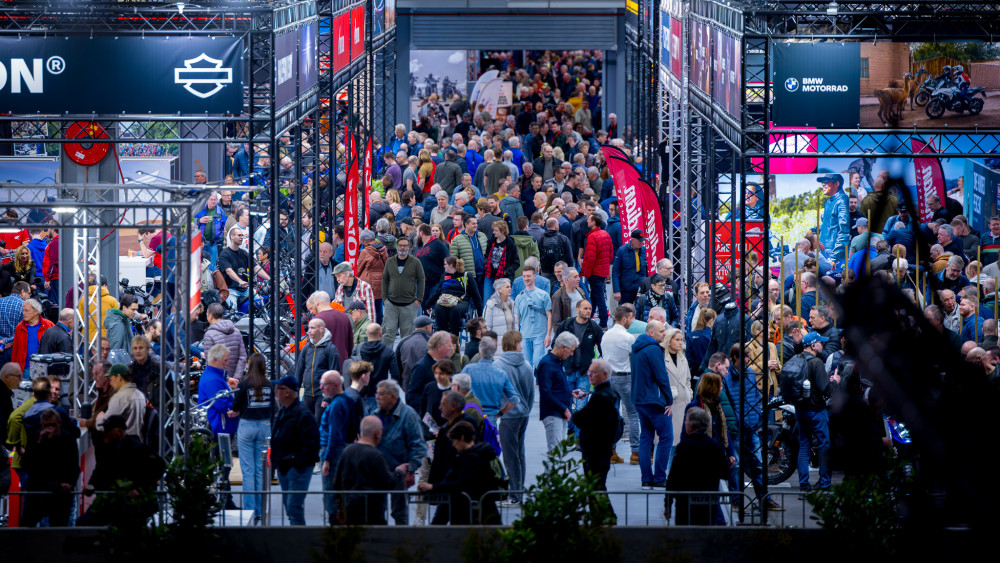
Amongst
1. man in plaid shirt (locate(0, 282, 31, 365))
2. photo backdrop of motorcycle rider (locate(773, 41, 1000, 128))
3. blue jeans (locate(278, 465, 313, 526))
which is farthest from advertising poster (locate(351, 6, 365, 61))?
blue jeans (locate(278, 465, 313, 526))

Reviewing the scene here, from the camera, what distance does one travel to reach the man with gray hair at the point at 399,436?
9938mm

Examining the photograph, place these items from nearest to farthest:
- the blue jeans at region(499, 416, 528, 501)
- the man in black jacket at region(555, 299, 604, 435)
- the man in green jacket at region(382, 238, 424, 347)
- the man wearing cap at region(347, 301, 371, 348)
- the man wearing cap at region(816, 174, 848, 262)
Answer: the blue jeans at region(499, 416, 528, 501) → the man in black jacket at region(555, 299, 604, 435) → the man wearing cap at region(347, 301, 371, 348) → the man in green jacket at region(382, 238, 424, 347) → the man wearing cap at region(816, 174, 848, 262)

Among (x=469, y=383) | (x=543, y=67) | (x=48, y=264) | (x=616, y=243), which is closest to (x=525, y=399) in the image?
(x=469, y=383)

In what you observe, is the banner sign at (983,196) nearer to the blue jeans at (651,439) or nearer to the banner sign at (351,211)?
the banner sign at (351,211)

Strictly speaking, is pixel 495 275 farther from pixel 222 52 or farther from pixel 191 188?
pixel 191 188

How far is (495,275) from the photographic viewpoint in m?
17.1

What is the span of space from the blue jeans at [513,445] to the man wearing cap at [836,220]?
389 inches

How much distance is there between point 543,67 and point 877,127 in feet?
89.4

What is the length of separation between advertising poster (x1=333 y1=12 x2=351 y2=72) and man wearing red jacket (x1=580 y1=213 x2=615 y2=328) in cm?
390

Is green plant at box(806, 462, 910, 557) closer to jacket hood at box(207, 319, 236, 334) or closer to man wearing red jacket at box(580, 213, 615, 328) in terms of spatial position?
jacket hood at box(207, 319, 236, 334)

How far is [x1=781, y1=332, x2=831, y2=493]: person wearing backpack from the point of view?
11.6 metres

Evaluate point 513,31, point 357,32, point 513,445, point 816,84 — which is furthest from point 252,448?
point 513,31

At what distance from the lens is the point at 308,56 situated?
14.1m

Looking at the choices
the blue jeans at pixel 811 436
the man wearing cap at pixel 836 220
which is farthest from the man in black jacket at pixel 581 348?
the man wearing cap at pixel 836 220
